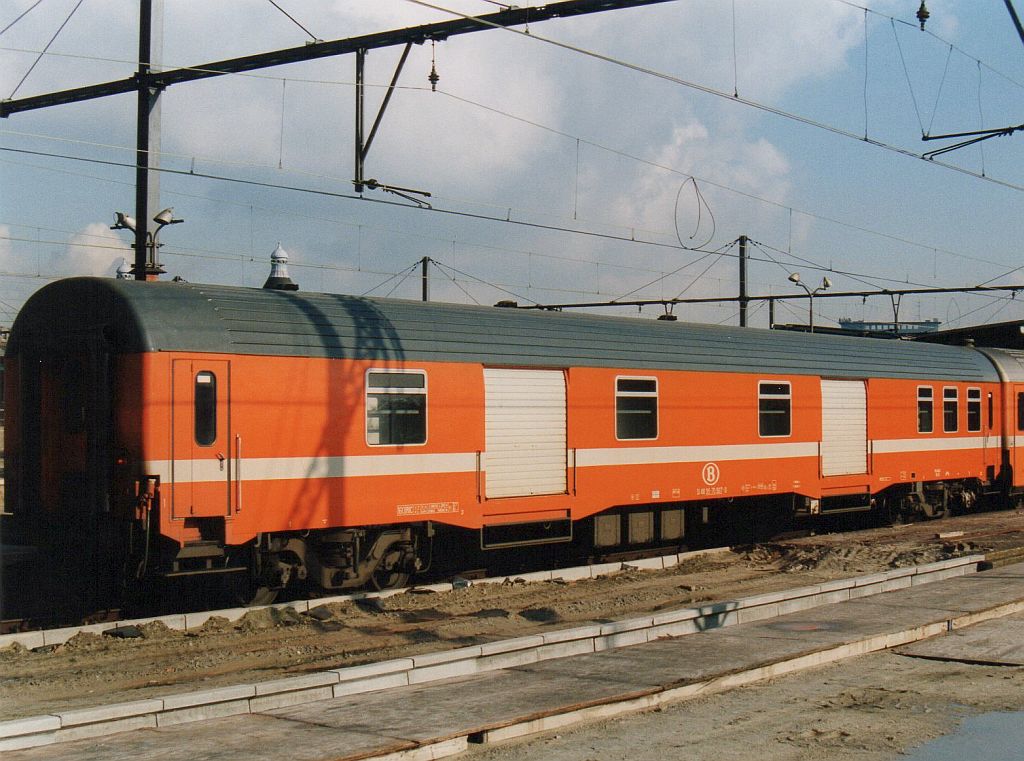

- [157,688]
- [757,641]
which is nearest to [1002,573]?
[757,641]

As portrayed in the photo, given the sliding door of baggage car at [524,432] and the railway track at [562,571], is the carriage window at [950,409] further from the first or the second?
the sliding door of baggage car at [524,432]

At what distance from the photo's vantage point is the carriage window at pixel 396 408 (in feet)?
43.0

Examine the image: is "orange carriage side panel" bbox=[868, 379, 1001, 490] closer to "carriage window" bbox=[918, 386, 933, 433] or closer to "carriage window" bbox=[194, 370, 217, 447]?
"carriage window" bbox=[918, 386, 933, 433]

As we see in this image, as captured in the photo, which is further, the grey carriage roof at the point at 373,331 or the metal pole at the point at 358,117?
the metal pole at the point at 358,117

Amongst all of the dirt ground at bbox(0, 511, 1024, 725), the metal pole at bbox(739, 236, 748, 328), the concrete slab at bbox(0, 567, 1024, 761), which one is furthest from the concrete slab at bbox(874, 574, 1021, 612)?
the metal pole at bbox(739, 236, 748, 328)

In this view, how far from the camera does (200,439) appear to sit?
1157cm

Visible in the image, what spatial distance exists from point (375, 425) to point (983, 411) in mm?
15892

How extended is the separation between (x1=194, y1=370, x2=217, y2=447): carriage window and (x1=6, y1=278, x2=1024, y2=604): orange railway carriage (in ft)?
0.08

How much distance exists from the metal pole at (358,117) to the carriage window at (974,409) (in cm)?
1495

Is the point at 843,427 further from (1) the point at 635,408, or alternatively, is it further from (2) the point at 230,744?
(2) the point at 230,744

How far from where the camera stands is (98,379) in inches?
461

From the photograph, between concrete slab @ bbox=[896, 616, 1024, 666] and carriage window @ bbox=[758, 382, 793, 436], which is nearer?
concrete slab @ bbox=[896, 616, 1024, 666]

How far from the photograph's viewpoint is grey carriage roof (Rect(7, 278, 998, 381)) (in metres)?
11.7

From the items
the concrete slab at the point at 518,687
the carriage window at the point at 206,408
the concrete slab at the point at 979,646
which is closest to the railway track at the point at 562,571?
the carriage window at the point at 206,408
